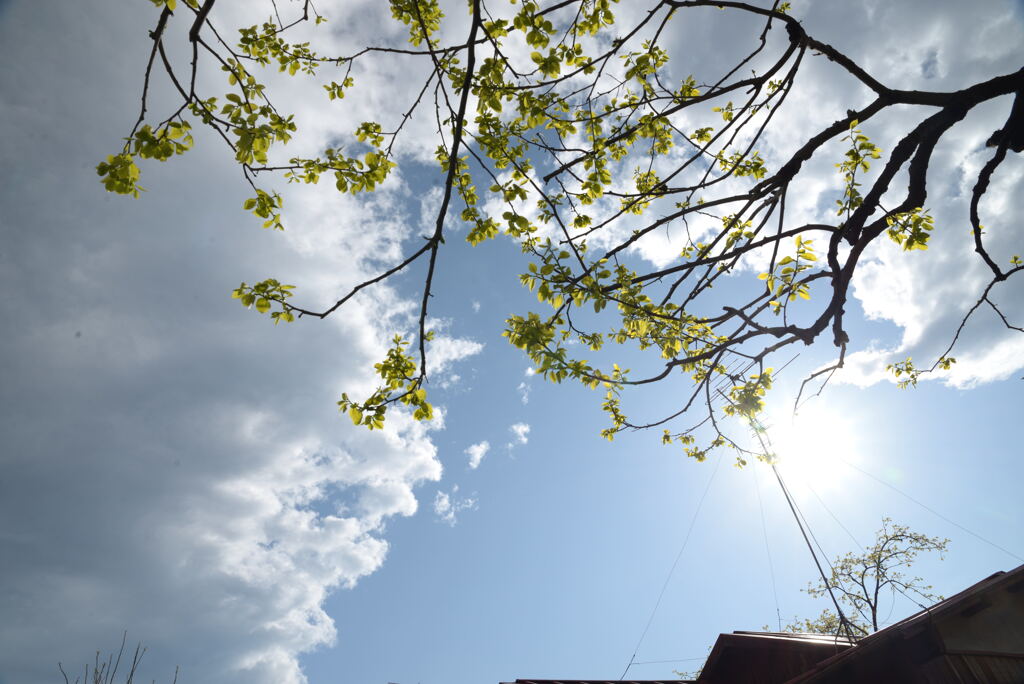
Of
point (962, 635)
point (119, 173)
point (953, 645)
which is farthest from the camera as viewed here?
point (962, 635)

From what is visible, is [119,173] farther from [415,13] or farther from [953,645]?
[953,645]

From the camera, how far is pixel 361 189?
3029mm

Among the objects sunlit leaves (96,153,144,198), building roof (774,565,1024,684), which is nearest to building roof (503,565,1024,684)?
building roof (774,565,1024,684)

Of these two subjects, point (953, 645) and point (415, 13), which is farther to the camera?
point (953, 645)

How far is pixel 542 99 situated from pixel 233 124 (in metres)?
2.70

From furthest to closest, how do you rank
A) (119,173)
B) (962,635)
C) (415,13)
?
(962,635) < (415,13) < (119,173)

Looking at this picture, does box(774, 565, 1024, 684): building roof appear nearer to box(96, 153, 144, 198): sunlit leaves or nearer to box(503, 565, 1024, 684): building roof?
box(503, 565, 1024, 684): building roof

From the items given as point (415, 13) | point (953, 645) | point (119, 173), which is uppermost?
point (415, 13)

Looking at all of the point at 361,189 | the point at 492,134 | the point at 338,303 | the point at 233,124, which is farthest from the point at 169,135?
the point at 492,134

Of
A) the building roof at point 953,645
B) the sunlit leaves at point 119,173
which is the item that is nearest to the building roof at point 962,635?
the building roof at point 953,645

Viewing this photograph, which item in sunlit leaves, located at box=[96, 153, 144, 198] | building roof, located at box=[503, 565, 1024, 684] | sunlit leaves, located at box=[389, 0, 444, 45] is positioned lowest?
building roof, located at box=[503, 565, 1024, 684]

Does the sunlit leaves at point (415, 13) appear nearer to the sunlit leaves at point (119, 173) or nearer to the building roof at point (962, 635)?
the sunlit leaves at point (119, 173)

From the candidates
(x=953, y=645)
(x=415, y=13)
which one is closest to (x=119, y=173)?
(x=415, y=13)

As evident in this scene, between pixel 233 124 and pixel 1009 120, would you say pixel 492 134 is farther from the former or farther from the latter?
pixel 1009 120
